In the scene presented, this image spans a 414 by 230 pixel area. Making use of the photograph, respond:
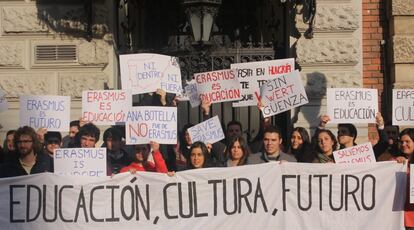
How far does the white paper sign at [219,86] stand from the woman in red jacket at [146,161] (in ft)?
3.48

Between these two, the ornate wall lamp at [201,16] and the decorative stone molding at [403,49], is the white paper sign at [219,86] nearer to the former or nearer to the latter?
the ornate wall lamp at [201,16]

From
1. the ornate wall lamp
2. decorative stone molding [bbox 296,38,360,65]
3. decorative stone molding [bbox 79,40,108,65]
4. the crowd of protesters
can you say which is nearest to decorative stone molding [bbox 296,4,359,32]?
decorative stone molding [bbox 296,38,360,65]

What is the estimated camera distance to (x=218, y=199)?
275 inches

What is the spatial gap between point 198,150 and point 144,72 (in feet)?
4.67

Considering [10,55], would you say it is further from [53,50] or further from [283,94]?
[283,94]

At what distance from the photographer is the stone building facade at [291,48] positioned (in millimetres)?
9023

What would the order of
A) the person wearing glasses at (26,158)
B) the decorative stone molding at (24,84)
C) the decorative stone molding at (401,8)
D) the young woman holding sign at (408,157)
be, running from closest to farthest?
1. the young woman holding sign at (408,157)
2. the person wearing glasses at (26,158)
3. the decorative stone molding at (401,8)
4. the decorative stone molding at (24,84)

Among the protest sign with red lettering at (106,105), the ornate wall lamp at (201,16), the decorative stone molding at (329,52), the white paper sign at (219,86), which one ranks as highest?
the ornate wall lamp at (201,16)

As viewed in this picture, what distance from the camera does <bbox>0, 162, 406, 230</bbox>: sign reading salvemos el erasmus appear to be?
22.7ft

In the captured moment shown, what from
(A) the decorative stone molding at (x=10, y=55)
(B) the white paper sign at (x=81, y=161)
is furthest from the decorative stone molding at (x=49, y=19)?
(B) the white paper sign at (x=81, y=161)

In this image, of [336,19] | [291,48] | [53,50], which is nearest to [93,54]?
[53,50]

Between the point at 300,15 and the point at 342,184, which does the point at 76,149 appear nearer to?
the point at 342,184

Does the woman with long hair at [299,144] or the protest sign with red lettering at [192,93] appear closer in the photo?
the woman with long hair at [299,144]

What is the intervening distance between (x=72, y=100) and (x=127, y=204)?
2.53 metres
